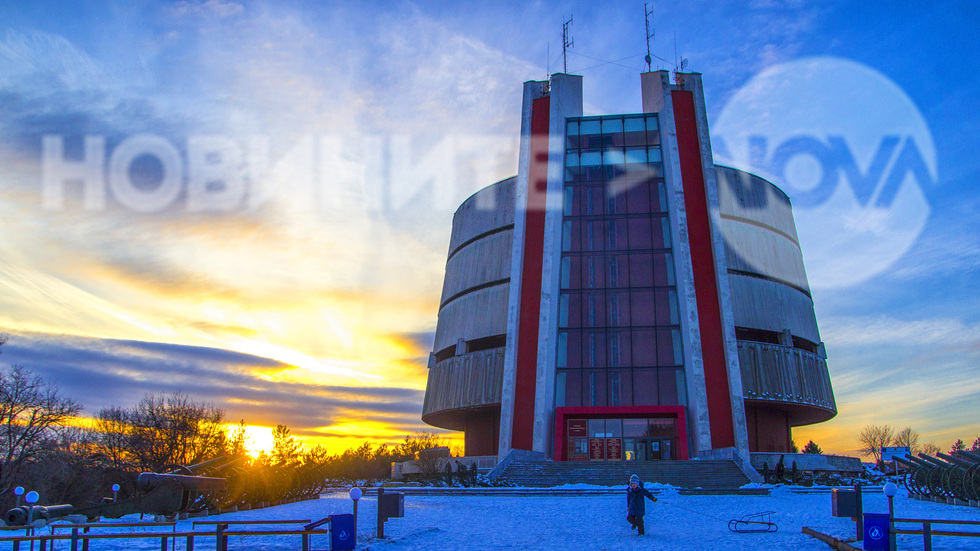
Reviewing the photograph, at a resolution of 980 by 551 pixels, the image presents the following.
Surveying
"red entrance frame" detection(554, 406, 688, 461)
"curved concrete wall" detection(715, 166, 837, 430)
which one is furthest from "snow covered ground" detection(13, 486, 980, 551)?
"curved concrete wall" detection(715, 166, 837, 430)

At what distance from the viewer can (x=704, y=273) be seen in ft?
125

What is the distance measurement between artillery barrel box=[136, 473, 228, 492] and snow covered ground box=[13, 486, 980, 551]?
71 centimetres

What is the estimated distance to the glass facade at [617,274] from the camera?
123 ft

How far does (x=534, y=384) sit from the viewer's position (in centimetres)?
3706

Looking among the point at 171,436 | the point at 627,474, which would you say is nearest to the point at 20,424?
the point at 171,436

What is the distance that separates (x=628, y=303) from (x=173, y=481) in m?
28.4

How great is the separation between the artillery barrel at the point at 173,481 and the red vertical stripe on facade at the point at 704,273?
2517 cm

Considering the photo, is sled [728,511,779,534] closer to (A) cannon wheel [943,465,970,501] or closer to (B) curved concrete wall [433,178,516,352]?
(A) cannon wheel [943,465,970,501]

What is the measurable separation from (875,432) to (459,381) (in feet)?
218

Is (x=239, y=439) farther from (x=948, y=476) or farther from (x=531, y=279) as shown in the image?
(x=948, y=476)

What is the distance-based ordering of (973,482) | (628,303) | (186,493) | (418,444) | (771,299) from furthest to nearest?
(418,444) < (771,299) < (628,303) < (973,482) < (186,493)

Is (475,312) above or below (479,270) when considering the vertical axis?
below

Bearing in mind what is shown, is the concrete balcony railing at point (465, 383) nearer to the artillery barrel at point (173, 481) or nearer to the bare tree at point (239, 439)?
the bare tree at point (239, 439)

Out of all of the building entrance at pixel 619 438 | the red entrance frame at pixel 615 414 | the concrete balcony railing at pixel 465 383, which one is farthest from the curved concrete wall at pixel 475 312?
the building entrance at pixel 619 438
